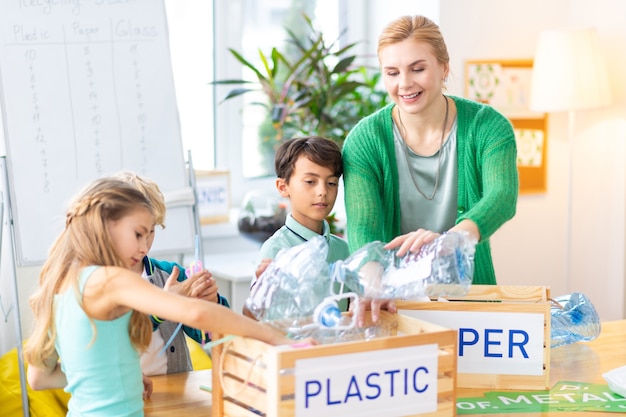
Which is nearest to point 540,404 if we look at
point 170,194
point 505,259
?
point 170,194

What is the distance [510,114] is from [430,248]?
97.5 inches

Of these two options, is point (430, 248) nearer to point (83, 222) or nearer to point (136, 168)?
point (83, 222)

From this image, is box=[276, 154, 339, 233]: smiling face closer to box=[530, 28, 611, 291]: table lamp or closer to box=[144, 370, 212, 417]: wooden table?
box=[144, 370, 212, 417]: wooden table

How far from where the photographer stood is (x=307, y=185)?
2.02m

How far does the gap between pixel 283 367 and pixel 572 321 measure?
3.22ft

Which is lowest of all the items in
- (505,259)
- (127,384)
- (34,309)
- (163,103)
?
(505,259)

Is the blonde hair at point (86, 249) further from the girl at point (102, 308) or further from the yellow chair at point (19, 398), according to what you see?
the yellow chair at point (19, 398)

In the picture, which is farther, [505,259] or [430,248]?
[505,259]

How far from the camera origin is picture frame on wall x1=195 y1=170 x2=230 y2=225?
145 inches

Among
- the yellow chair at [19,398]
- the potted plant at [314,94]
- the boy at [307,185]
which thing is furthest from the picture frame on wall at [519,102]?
the yellow chair at [19,398]

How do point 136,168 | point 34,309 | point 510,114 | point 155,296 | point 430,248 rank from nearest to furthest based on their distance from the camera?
point 155,296 < point 34,309 < point 430,248 < point 136,168 < point 510,114

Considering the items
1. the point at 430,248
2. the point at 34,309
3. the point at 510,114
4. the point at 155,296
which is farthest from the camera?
the point at 510,114

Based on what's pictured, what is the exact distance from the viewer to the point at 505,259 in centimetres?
405

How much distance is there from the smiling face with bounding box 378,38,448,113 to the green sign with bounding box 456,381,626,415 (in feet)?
2.02
